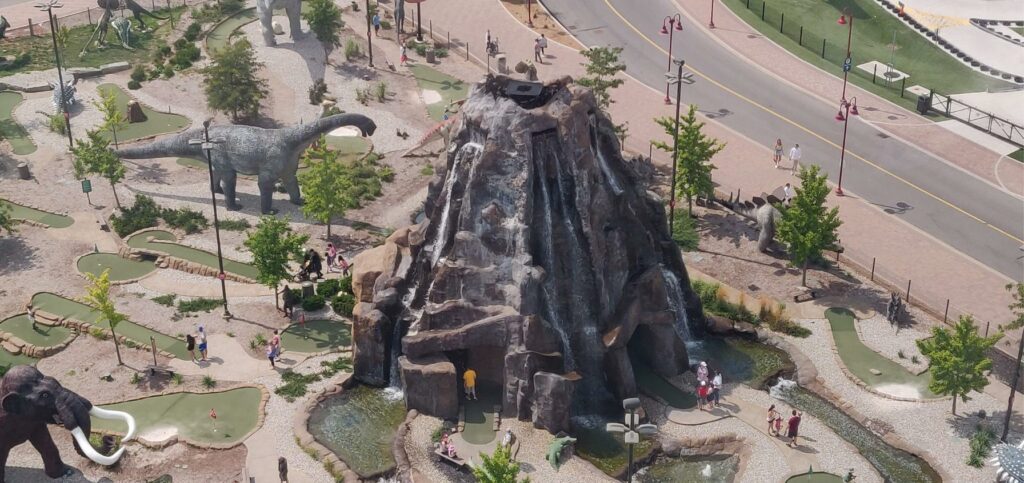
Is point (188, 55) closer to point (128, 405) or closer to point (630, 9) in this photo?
point (630, 9)

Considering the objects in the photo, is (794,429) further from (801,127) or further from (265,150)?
(801,127)

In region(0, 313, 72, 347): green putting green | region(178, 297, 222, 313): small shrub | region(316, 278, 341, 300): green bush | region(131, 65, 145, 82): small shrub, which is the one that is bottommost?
region(0, 313, 72, 347): green putting green

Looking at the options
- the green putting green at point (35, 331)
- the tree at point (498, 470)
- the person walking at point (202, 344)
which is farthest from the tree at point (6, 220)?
the tree at point (498, 470)

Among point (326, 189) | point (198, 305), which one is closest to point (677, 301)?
point (326, 189)

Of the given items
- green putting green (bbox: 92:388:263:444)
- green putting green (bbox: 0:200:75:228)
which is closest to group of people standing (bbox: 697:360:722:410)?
green putting green (bbox: 92:388:263:444)

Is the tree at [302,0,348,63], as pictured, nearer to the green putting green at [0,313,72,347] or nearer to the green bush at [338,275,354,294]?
the green bush at [338,275,354,294]
